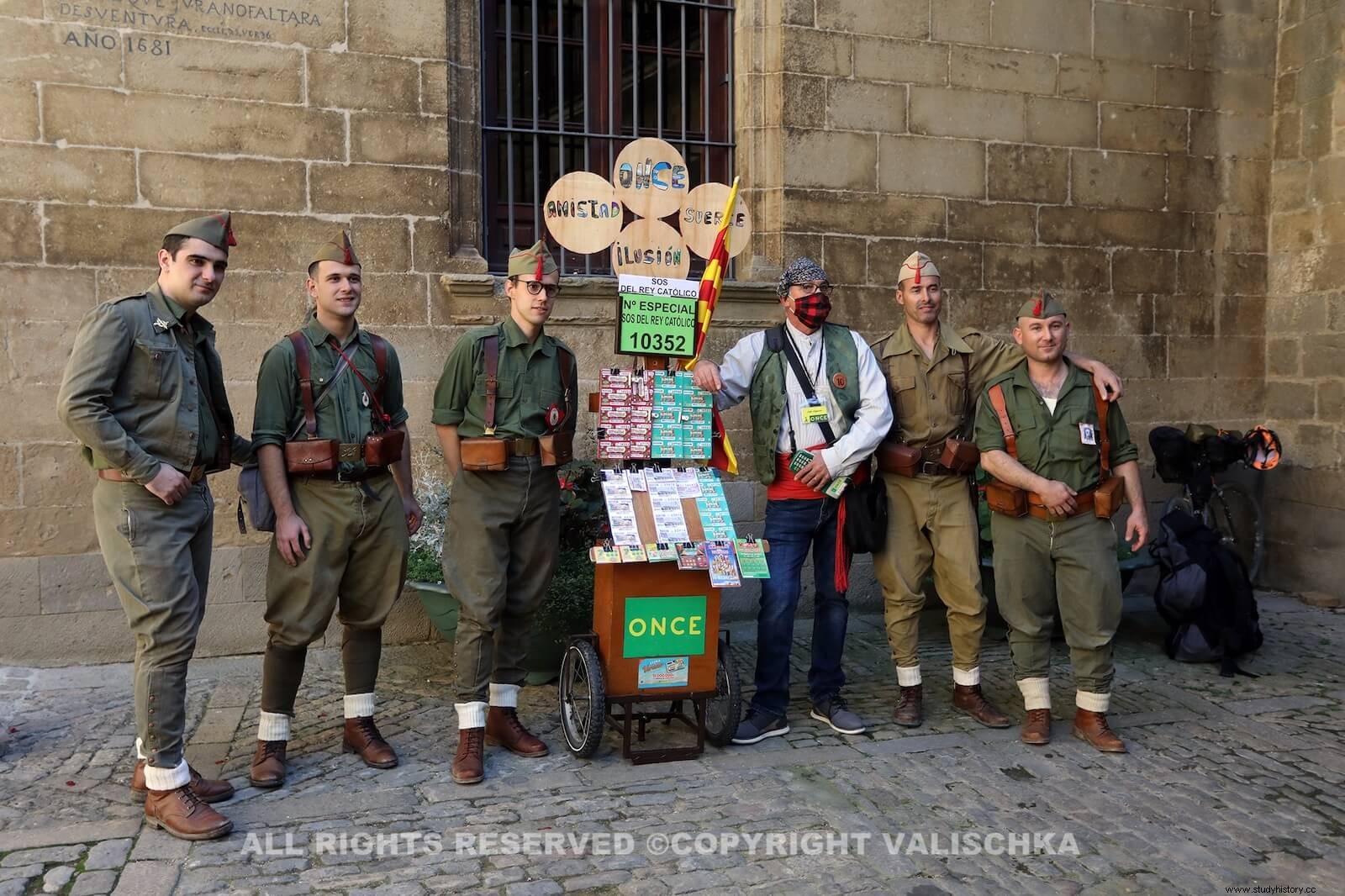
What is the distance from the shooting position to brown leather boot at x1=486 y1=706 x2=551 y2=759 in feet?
15.9

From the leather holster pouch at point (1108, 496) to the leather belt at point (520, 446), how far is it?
252 centimetres

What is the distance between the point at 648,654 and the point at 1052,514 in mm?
1908

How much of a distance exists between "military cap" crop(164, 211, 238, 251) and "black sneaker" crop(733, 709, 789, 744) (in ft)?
9.54

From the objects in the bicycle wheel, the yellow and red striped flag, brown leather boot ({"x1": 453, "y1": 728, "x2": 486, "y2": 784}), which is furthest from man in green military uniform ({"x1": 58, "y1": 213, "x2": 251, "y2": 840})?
the bicycle wheel

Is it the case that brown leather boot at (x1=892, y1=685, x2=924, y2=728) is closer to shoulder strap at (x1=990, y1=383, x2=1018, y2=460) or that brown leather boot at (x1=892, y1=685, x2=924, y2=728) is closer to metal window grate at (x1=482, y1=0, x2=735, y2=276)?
shoulder strap at (x1=990, y1=383, x2=1018, y2=460)

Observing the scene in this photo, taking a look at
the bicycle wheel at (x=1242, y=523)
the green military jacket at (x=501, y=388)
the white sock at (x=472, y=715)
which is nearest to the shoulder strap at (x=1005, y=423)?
the green military jacket at (x=501, y=388)

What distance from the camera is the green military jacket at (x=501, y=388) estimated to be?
475cm

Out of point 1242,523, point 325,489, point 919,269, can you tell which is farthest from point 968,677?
point 1242,523

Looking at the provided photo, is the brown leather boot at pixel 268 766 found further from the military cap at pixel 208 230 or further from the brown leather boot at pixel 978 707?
the brown leather boot at pixel 978 707

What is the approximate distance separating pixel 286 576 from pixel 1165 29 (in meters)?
7.20

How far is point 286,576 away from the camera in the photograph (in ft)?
14.8

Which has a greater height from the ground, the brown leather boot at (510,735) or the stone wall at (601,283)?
A: the stone wall at (601,283)

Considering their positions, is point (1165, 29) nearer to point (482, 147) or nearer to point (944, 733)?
point (482, 147)

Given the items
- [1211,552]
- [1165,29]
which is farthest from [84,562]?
[1165,29]
